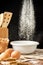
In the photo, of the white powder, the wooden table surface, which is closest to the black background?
the white powder

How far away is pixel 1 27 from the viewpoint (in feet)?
5.12

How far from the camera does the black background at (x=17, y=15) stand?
1705 millimetres

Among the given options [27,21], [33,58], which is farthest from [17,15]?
[33,58]

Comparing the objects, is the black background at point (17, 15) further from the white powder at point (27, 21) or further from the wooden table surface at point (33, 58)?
the wooden table surface at point (33, 58)

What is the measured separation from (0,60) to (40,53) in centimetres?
39

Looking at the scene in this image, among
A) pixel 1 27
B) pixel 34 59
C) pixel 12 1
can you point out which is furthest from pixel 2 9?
pixel 34 59

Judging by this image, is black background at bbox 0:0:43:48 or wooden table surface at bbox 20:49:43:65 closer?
wooden table surface at bbox 20:49:43:65

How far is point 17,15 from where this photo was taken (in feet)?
5.67

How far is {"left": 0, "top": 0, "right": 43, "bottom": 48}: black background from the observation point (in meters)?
Result: 1.71

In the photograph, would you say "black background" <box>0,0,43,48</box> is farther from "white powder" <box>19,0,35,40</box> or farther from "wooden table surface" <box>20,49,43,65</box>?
"wooden table surface" <box>20,49,43,65</box>

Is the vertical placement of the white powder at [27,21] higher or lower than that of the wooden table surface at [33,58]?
higher

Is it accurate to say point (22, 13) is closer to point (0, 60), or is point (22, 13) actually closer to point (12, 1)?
point (12, 1)

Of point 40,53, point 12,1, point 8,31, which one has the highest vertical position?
point 12,1

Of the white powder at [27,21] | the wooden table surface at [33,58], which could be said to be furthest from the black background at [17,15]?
the wooden table surface at [33,58]
